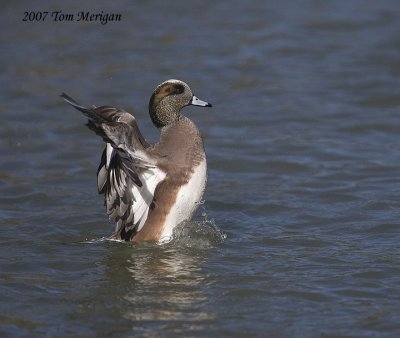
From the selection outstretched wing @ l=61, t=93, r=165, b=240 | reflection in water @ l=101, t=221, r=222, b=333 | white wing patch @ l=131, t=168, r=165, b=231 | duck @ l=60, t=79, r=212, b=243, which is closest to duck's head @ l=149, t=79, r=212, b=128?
duck @ l=60, t=79, r=212, b=243

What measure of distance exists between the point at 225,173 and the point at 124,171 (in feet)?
7.27

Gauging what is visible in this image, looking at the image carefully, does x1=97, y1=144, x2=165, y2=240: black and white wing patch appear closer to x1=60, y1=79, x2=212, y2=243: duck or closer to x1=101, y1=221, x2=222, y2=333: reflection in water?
x1=60, y1=79, x2=212, y2=243: duck

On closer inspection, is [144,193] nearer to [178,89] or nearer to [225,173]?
[178,89]

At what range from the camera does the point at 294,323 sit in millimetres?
4863

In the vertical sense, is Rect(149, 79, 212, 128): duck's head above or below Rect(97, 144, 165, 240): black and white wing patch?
above

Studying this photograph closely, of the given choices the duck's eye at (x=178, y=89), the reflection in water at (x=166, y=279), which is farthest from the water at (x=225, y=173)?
the duck's eye at (x=178, y=89)

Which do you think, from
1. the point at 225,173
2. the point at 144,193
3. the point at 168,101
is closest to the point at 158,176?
the point at 144,193

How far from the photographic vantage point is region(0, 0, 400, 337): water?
16.7ft

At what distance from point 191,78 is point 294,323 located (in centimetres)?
555

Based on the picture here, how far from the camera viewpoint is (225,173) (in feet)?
25.8

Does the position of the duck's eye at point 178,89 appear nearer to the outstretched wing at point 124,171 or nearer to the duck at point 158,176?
the duck at point 158,176

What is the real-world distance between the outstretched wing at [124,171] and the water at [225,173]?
214 millimetres

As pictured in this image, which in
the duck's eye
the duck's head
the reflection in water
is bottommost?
the reflection in water

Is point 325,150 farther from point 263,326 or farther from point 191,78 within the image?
point 263,326
